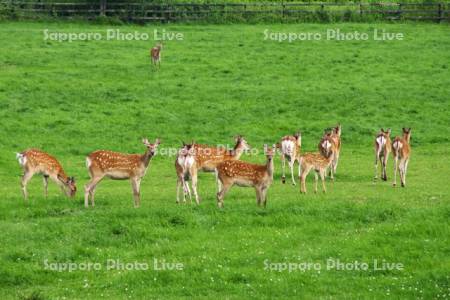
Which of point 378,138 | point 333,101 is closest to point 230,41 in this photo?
point 333,101

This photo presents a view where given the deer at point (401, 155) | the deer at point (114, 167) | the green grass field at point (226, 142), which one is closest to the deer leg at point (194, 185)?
the green grass field at point (226, 142)

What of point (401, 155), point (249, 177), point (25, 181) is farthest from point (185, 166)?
point (401, 155)

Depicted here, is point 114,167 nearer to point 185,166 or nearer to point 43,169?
point 185,166

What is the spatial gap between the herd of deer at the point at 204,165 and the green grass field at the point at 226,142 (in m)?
0.58

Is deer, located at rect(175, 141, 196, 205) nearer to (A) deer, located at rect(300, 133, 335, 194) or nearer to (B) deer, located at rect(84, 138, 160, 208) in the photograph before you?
(B) deer, located at rect(84, 138, 160, 208)

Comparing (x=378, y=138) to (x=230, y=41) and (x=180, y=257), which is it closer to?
(x=180, y=257)

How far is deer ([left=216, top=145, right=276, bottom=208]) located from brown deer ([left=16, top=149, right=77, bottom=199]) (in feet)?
14.4

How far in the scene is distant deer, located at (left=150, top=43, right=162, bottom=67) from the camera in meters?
42.8

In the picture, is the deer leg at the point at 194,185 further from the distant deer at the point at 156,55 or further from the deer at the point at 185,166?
the distant deer at the point at 156,55

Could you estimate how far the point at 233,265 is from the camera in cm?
1814

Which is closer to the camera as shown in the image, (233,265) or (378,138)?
(233,265)

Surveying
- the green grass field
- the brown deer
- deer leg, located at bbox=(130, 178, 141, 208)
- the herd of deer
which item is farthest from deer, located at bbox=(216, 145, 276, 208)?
the brown deer

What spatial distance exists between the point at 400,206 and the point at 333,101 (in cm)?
1697

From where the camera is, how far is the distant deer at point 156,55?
4278 cm
